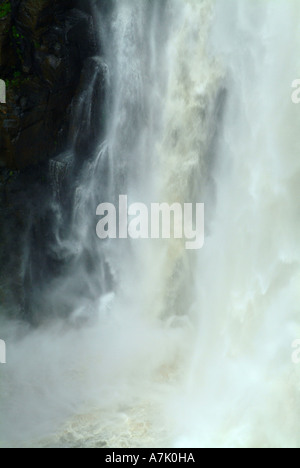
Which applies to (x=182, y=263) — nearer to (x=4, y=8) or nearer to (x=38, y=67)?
(x=38, y=67)

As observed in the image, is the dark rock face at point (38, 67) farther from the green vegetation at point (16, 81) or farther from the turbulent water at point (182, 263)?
the turbulent water at point (182, 263)

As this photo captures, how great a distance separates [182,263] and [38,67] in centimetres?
597

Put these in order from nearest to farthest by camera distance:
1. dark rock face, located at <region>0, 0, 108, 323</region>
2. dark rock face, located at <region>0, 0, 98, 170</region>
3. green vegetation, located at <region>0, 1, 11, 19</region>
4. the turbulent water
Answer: the turbulent water → green vegetation, located at <region>0, 1, 11, 19</region> → dark rock face, located at <region>0, 0, 98, 170</region> → dark rock face, located at <region>0, 0, 108, 323</region>

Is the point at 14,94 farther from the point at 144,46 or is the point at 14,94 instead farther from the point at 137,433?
the point at 137,433

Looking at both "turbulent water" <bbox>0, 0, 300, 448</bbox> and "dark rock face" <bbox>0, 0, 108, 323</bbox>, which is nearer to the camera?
"turbulent water" <bbox>0, 0, 300, 448</bbox>

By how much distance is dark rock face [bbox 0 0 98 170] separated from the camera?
37.1ft

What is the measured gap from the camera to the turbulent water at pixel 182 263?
9.08 meters

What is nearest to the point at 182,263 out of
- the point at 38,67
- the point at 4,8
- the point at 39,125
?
the point at 39,125

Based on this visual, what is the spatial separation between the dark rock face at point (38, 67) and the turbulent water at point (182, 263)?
2.02 feet

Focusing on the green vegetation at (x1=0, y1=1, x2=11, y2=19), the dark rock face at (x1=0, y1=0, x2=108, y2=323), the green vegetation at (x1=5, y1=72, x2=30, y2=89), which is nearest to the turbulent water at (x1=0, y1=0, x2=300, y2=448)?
the dark rock face at (x1=0, y1=0, x2=108, y2=323)

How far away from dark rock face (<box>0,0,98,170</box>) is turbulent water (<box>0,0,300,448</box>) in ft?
2.02

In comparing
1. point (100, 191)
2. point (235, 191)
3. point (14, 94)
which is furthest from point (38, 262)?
point (235, 191)

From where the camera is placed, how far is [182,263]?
12.0 meters

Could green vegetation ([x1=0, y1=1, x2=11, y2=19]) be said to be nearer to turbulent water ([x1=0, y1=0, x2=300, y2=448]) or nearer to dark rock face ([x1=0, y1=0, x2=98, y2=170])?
dark rock face ([x1=0, y1=0, x2=98, y2=170])
